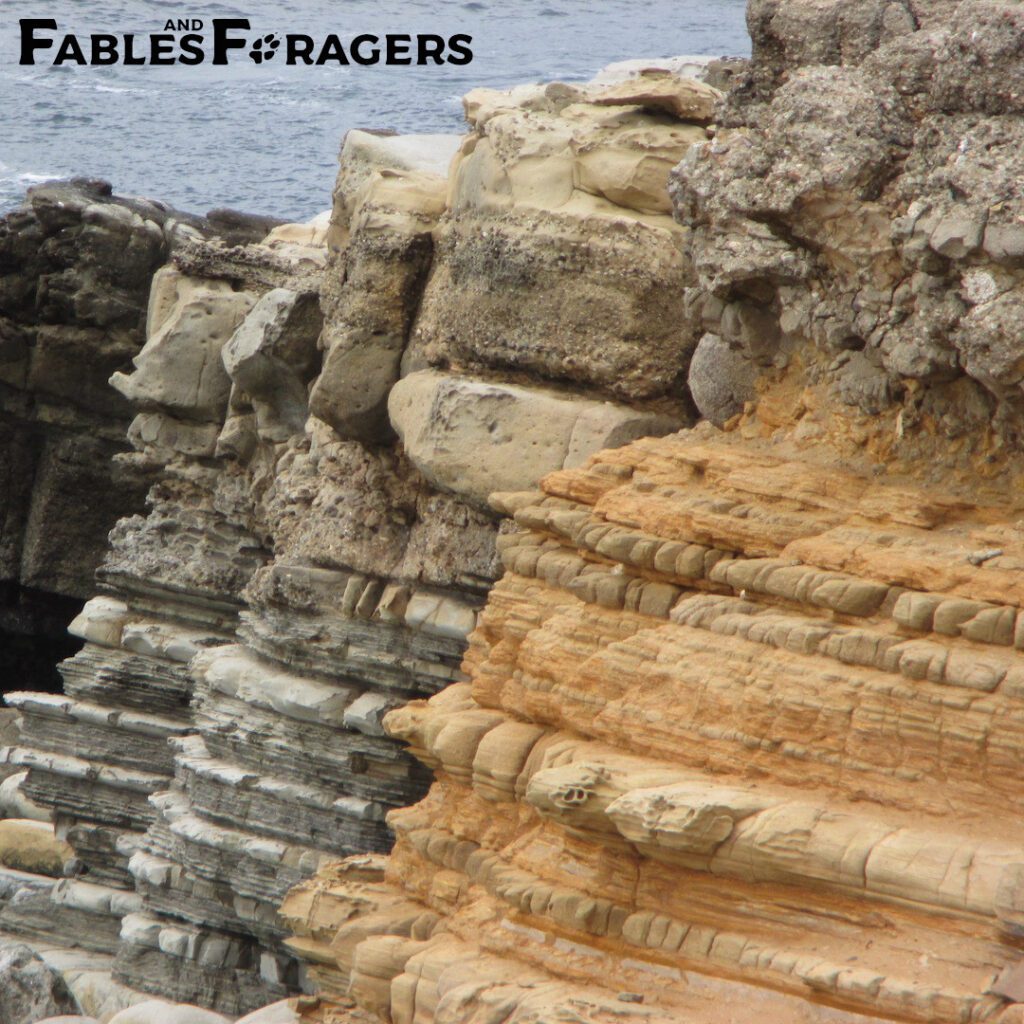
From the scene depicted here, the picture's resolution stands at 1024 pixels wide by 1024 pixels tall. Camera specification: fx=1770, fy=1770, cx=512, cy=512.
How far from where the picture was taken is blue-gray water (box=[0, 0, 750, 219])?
15711 millimetres

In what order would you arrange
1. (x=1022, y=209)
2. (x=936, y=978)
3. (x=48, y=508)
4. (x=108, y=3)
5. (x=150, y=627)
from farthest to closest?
(x=108, y=3), (x=48, y=508), (x=150, y=627), (x=1022, y=209), (x=936, y=978)

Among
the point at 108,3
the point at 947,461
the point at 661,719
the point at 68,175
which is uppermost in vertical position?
the point at 108,3

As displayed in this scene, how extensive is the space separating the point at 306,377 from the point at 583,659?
5.50m

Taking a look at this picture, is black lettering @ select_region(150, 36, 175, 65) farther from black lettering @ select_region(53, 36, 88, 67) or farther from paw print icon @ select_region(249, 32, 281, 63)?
paw print icon @ select_region(249, 32, 281, 63)

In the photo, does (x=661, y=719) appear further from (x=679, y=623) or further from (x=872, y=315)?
(x=872, y=315)

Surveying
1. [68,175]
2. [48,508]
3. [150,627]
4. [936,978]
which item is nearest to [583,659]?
[936,978]

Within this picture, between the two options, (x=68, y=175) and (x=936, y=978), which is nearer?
(x=936, y=978)

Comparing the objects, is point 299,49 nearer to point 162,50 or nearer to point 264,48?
point 264,48

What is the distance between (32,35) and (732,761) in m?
14.0

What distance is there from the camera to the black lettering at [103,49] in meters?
16.6

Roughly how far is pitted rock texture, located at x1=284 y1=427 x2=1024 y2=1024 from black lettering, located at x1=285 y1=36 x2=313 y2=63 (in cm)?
1016

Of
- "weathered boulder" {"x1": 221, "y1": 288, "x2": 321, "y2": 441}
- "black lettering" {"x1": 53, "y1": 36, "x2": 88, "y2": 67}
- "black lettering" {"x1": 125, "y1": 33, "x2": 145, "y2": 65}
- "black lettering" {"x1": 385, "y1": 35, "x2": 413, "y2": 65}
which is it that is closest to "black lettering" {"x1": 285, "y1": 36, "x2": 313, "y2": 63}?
"black lettering" {"x1": 385, "y1": 35, "x2": 413, "y2": 65}

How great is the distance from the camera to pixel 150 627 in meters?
11.9

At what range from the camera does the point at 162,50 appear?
17.1m
